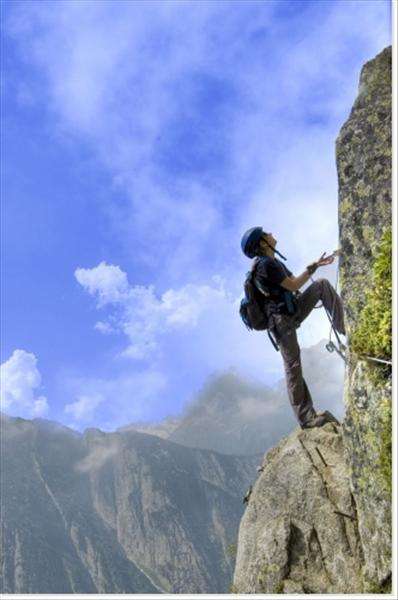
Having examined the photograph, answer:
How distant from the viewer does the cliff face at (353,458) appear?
1019cm

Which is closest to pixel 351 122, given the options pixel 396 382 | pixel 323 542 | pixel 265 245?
pixel 265 245

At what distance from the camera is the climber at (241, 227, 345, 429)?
48.2ft

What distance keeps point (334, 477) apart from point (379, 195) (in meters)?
5.89

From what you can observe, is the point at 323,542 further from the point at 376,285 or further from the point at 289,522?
the point at 376,285

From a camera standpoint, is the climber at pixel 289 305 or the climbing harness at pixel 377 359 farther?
the climber at pixel 289 305

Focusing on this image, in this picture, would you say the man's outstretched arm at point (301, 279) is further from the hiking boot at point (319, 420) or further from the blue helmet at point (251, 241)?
the hiking boot at point (319, 420)

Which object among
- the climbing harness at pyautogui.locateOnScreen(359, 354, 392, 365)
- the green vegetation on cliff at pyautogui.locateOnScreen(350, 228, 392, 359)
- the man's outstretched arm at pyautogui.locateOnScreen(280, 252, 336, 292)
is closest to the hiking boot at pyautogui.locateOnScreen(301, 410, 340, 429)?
the man's outstretched arm at pyautogui.locateOnScreen(280, 252, 336, 292)

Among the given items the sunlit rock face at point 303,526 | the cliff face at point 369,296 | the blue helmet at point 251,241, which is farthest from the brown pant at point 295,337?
the cliff face at point 369,296

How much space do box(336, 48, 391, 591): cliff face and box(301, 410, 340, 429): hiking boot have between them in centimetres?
347

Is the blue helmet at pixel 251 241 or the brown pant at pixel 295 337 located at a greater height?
the blue helmet at pixel 251 241

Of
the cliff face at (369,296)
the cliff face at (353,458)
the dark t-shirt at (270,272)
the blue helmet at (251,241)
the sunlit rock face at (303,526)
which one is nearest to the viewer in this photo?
the cliff face at (369,296)

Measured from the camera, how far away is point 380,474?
10.3 metres

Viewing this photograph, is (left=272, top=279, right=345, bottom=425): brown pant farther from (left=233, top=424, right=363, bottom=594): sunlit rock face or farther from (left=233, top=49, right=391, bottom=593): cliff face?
(left=233, top=49, right=391, bottom=593): cliff face

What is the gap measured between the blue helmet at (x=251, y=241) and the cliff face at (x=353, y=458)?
3.22 m
